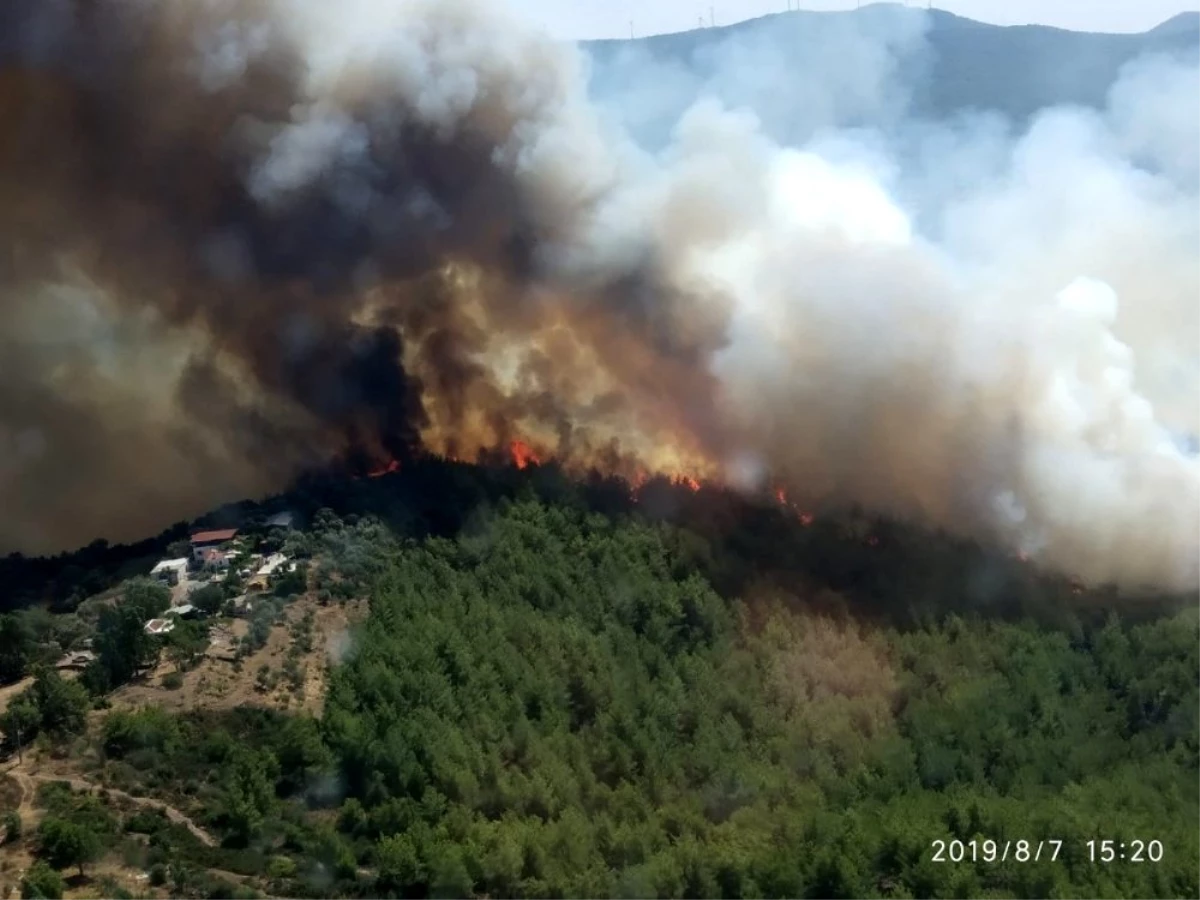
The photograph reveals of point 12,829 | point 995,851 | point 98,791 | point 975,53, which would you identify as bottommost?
point 995,851

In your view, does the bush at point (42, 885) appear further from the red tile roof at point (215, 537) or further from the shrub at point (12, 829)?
the red tile roof at point (215, 537)

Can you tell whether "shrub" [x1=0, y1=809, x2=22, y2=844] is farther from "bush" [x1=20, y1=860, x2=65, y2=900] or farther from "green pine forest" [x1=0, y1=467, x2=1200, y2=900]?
"bush" [x1=20, y1=860, x2=65, y2=900]

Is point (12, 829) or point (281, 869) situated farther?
point (12, 829)

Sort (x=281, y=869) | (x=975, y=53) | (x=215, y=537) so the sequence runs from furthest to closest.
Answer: (x=975, y=53) < (x=215, y=537) < (x=281, y=869)

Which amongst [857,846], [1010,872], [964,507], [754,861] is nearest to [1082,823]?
[1010,872]

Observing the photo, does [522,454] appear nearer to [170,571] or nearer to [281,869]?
[170,571]

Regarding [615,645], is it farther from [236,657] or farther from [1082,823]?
[1082,823]

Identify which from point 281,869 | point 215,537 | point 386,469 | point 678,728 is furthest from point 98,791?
point 386,469
